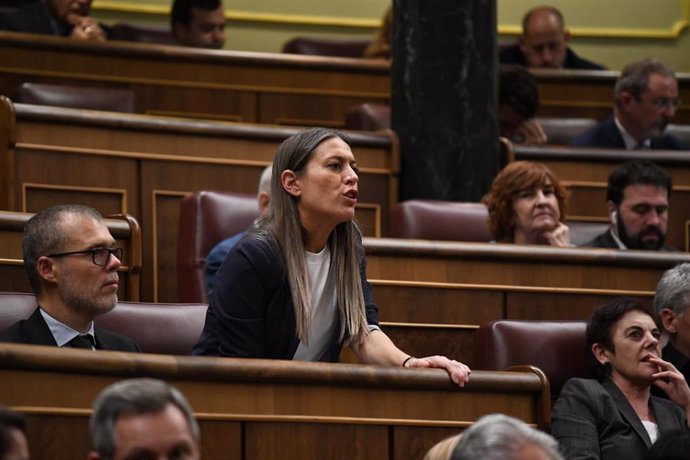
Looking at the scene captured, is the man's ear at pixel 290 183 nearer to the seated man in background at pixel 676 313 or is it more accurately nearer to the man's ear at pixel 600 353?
the man's ear at pixel 600 353

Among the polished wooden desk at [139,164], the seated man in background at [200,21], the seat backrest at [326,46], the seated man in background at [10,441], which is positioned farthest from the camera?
the seat backrest at [326,46]

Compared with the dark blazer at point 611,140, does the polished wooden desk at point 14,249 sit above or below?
below

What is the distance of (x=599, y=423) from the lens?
1.45 m

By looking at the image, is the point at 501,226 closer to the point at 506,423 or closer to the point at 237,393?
the point at 237,393

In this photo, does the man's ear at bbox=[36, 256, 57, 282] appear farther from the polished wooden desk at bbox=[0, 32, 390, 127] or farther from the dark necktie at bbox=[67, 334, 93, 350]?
the polished wooden desk at bbox=[0, 32, 390, 127]

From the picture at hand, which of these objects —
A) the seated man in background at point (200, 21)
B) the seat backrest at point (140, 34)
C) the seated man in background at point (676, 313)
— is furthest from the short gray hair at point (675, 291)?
the seat backrest at point (140, 34)

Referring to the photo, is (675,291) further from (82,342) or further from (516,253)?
(82,342)

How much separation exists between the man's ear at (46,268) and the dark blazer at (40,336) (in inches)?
1.6

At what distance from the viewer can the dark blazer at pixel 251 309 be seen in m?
1.31

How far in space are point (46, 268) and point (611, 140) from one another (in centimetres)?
125

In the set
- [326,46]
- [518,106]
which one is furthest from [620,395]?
[326,46]

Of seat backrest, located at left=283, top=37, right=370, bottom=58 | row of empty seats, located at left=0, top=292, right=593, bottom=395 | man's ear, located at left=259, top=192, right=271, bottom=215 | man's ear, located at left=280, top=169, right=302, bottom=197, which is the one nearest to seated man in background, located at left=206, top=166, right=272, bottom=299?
man's ear, located at left=259, top=192, right=271, bottom=215

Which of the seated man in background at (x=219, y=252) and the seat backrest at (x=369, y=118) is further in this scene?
the seat backrest at (x=369, y=118)

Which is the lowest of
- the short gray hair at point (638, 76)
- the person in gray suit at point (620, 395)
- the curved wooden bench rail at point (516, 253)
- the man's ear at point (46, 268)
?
the person in gray suit at point (620, 395)
